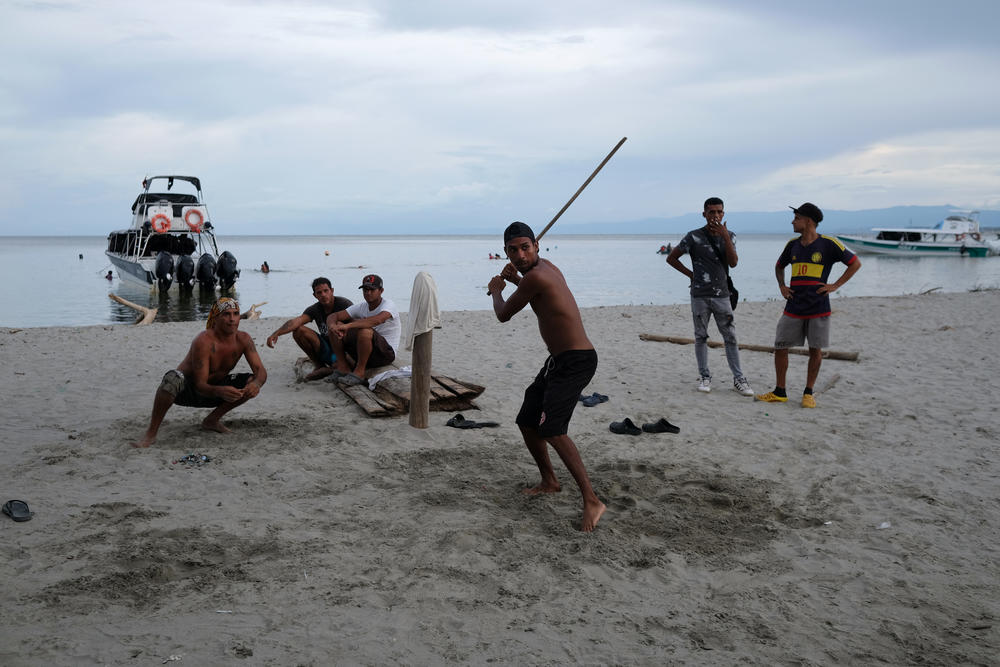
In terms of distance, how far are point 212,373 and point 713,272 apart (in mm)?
4889

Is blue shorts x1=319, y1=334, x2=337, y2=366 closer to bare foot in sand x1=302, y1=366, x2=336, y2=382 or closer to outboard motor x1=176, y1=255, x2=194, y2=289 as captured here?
bare foot in sand x1=302, y1=366, x2=336, y2=382

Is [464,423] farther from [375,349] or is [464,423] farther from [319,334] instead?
[319,334]

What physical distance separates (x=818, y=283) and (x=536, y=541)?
14.1 ft

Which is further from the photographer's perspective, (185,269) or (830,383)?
(185,269)

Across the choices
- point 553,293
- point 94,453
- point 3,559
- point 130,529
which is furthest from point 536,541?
point 94,453

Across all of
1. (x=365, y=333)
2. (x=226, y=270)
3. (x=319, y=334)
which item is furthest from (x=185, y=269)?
(x=365, y=333)

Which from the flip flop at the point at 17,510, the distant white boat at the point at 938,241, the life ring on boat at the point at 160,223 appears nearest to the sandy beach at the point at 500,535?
the flip flop at the point at 17,510

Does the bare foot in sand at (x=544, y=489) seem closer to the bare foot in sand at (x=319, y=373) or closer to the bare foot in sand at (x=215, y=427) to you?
the bare foot in sand at (x=215, y=427)

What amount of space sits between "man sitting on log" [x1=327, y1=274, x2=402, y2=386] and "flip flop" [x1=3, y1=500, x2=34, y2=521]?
11.8 feet

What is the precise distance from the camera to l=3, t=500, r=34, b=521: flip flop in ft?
13.8

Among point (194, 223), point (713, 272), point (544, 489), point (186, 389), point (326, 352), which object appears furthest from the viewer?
point (194, 223)

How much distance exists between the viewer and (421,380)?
20.6ft

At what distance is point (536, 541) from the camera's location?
157 inches

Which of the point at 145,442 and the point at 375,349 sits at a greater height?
the point at 375,349
